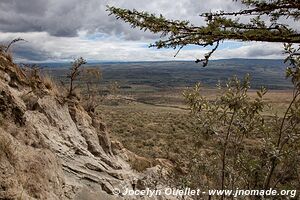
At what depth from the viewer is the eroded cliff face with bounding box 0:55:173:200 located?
7.23m

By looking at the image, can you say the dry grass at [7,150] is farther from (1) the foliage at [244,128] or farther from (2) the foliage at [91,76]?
(2) the foliage at [91,76]

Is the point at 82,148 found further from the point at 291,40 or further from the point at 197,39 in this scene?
the point at 291,40

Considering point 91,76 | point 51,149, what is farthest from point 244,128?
point 91,76

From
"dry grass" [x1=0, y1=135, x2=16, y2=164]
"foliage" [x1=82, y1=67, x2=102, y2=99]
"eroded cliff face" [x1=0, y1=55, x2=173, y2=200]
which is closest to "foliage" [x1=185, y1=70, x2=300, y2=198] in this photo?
"eroded cliff face" [x1=0, y1=55, x2=173, y2=200]

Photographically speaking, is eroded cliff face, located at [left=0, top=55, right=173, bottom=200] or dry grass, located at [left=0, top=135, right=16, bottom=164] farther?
eroded cliff face, located at [left=0, top=55, right=173, bottom=200]

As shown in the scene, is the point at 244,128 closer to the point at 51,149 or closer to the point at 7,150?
the point at 7,150

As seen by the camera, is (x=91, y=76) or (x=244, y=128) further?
(x=91, y=76)

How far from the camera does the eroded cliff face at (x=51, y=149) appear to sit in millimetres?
7234

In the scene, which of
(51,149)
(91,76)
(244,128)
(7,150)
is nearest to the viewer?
(7,150)

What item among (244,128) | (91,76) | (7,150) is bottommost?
(7,150)

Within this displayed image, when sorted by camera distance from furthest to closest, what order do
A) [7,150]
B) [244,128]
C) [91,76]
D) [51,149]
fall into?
1. [91,76]
2. [51,149]
3. [244,128]
4. [7,150]

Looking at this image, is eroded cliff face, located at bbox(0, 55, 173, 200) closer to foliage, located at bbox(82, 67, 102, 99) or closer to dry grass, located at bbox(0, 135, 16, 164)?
dry grass, located at bbox(0, 135, 16, 164)

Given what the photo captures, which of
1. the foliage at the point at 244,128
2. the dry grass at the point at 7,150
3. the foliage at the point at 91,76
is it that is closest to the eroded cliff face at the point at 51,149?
the dry grass at the point at 7,150

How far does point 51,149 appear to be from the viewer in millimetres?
9766
